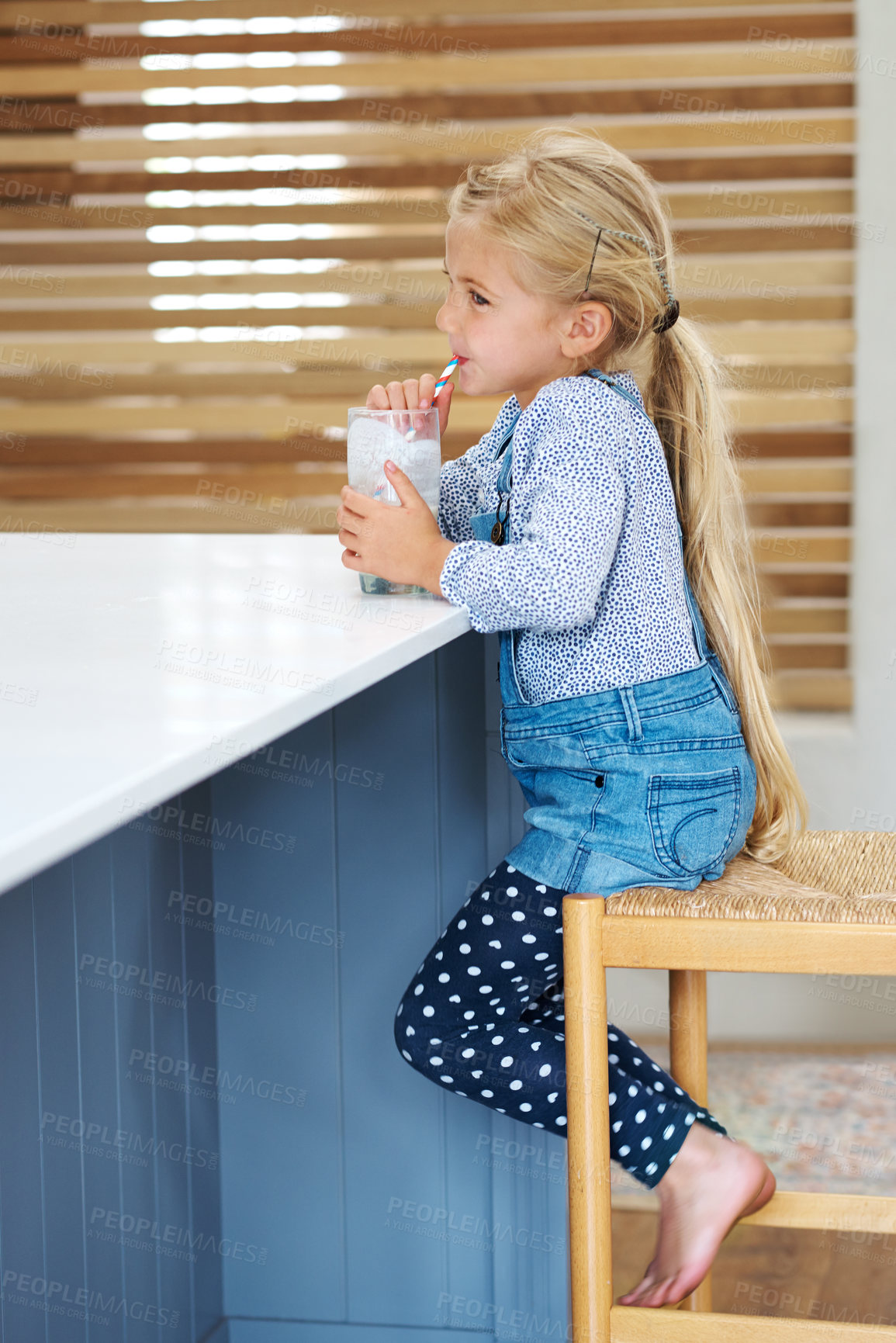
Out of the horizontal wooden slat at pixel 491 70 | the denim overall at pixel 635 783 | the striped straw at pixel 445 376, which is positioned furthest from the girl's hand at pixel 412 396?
the horizontal wooden slat at pixel 491 70

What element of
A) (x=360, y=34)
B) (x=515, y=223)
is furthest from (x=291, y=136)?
(x=515, y=223)

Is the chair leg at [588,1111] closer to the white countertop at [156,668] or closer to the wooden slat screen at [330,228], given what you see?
the white countertop at [156,668]

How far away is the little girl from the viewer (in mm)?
1062

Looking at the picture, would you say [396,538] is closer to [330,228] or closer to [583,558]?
[583,558]

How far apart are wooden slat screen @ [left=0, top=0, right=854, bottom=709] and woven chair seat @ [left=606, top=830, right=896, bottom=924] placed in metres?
1.57

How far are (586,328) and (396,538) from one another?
26cm

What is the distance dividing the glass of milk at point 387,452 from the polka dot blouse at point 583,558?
0.07 metres

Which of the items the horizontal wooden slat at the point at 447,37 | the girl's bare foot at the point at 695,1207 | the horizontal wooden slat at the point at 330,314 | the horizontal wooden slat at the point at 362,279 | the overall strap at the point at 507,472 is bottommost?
the girl's bare foot at the point at 695,1207

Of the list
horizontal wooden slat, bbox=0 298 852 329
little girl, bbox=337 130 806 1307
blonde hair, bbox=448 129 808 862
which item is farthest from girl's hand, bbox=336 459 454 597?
horizontal wooden slat, bbox=0 298 852 329

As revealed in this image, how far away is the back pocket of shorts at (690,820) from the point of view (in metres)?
1.09

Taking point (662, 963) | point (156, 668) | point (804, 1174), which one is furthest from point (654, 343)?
point (804, 1174)

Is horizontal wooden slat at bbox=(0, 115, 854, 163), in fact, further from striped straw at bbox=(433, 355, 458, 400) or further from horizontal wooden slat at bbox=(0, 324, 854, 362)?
striped straw at bbox=(433, 355, 458, 400)

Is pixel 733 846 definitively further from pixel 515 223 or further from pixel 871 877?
pixel 515 223

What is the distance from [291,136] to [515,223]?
188cm
